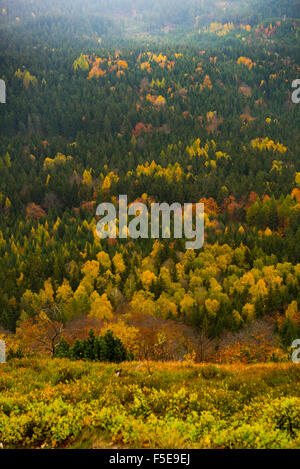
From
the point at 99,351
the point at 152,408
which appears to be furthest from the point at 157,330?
the point at 152,408

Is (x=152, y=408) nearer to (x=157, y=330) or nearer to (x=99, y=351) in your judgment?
(x=99, y=351)

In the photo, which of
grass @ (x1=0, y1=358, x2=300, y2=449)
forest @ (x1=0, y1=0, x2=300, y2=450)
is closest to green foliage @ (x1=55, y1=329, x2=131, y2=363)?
forest @ (x1=0, y1=0, x2=300, y2=450)

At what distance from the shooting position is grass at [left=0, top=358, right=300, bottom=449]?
45.1ft

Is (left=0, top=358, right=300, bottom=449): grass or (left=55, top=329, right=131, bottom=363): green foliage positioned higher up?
(left=0, top=358, right=300, bottom=449): grass

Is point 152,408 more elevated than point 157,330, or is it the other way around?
point 152,408

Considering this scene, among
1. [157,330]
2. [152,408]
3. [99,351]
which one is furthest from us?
[157,330]

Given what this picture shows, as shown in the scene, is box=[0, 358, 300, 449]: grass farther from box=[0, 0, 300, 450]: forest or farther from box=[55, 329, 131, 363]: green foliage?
box=[55, 329, 131, 363]: green foliage

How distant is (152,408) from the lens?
17312 millimetres

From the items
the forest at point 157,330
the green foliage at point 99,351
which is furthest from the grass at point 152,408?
the green foliage at point 99,351

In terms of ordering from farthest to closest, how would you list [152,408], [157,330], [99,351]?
[157,330]
[99,351]
[152,408]
